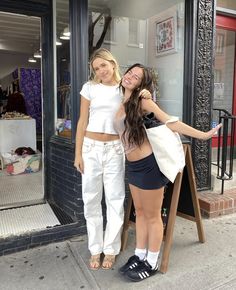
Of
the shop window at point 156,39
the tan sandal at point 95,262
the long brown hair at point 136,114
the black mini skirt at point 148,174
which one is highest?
the shop window at point 156,39

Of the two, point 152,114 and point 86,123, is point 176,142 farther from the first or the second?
point 86,123

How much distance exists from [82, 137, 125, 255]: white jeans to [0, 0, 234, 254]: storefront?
1.74 feet

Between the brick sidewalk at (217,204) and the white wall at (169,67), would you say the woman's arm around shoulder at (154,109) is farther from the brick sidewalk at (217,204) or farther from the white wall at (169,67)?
the brick sidewalk at (217,204)

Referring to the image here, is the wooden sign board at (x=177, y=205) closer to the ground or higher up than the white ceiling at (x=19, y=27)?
closer to the ground

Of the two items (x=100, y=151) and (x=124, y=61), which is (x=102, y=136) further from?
(x=124, y=61)

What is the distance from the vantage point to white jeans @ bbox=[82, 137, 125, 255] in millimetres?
2072

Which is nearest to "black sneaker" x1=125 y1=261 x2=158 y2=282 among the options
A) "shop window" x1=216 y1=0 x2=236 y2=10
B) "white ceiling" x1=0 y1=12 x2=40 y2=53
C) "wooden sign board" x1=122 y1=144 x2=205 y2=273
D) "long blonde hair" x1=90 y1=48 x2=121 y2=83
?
"wooden sign board" x1=122 y1=144 x2=205 y2=273

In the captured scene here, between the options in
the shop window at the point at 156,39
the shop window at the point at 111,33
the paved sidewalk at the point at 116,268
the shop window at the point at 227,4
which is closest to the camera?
the paved sidewalk at the point at 116,268

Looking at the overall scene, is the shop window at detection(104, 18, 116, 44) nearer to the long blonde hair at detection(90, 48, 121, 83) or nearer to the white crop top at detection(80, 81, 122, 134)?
the long blonde hair at detection(90, 48, 121, 83)

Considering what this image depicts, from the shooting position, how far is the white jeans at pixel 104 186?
6.80 feet

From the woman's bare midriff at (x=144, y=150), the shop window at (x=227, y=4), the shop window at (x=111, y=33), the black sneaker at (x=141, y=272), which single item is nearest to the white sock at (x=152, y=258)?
the black sneaker at (x=141, y=272)

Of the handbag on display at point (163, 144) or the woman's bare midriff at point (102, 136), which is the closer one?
the handbag on display at point (163, 144)

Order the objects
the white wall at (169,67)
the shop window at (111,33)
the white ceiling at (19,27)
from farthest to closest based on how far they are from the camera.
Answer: the white ceiling at (19,27) → the white wall at (169,67) → the shop window at (111,33)

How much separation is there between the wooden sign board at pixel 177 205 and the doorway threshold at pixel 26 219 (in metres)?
0.74
